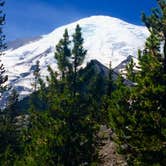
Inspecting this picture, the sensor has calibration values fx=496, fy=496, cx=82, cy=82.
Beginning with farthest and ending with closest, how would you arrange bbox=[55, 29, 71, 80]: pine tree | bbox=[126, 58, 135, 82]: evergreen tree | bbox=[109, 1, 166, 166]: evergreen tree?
bbox=[55, 29, 71, 80]: pine tree
bbox=[126, 58, 135, 82]: evergreen tree
bbox=[109, 1, 166, 166]: evergreen tree

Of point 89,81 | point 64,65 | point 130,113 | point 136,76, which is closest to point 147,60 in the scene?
point 136,76

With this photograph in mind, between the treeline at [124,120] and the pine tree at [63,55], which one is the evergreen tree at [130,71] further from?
the pine tree at [63,55]

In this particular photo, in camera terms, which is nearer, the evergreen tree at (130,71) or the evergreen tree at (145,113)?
the evergreen tree at (145,113)

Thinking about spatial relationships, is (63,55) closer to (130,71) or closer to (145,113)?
(130,71)

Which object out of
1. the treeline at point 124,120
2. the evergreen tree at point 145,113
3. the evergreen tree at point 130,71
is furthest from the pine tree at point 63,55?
the evergreen tree at point 145,113

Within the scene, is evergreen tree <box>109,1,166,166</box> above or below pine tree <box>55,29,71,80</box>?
below

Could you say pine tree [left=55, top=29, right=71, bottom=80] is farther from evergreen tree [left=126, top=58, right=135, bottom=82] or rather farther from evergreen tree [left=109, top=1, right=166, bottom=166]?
evergreen tree [left=109, top=1, right=166, bottom=166]

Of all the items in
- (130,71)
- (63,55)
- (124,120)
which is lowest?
(124,120)

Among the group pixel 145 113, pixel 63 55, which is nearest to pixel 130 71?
pixel 145 113

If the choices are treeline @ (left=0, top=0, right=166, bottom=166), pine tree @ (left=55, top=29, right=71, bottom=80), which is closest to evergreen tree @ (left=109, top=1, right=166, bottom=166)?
treeline @ (left=0, top=0, right=166, bottom=166)

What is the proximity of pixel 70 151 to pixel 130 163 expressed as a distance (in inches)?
213

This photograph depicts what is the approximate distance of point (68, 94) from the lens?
3158 centimetres

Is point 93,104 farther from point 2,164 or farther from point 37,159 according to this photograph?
point 2,164

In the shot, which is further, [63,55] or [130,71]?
[63,55]
